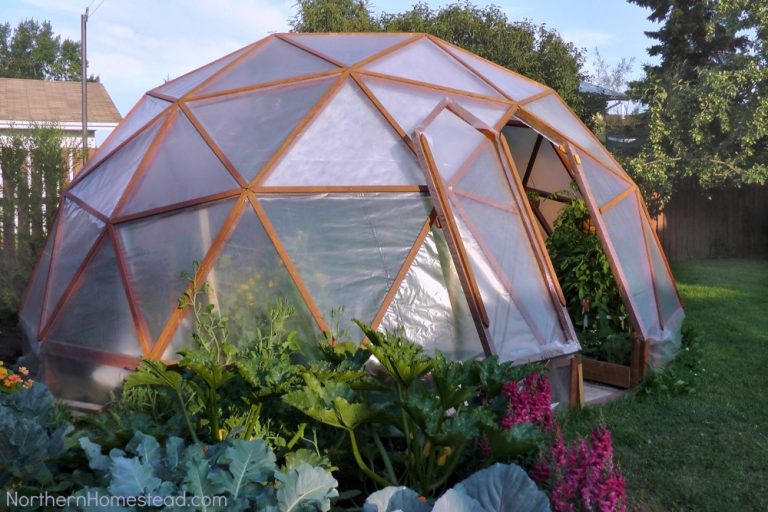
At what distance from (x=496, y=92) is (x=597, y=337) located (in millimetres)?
2747

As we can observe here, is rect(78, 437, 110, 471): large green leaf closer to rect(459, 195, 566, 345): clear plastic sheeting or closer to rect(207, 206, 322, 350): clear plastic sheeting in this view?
rect(207, 206, 322, 350): clear plastic sheeting

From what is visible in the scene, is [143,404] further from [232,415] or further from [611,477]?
[611,477]

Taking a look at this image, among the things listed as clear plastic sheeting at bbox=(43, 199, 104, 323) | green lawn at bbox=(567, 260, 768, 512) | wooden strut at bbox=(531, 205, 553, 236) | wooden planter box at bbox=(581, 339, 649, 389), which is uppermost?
wooden strut at bbox=(531, 205, 553, 236)

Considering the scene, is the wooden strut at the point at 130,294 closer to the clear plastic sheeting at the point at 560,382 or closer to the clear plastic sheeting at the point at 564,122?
the clear plastic sheeting at the point at 560,382

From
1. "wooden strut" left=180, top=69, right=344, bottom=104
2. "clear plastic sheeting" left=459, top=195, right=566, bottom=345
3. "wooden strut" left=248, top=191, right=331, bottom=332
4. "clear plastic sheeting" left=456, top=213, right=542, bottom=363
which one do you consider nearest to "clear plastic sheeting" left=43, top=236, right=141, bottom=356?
"wooden strut" left=248, top=191, right=331, bottom=332

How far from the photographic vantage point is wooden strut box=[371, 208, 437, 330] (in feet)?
20.3

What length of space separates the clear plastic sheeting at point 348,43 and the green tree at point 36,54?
49.4m

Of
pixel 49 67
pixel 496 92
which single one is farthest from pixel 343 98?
pixel 49 67

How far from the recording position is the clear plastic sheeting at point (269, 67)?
7.43m

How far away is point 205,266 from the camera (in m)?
6.15

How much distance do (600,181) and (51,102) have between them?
23.3 meters

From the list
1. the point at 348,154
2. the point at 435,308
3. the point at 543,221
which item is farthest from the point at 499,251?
the point at 543,221

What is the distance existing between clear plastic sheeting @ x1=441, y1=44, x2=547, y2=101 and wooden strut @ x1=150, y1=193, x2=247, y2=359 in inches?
129

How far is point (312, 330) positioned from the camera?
604cm
